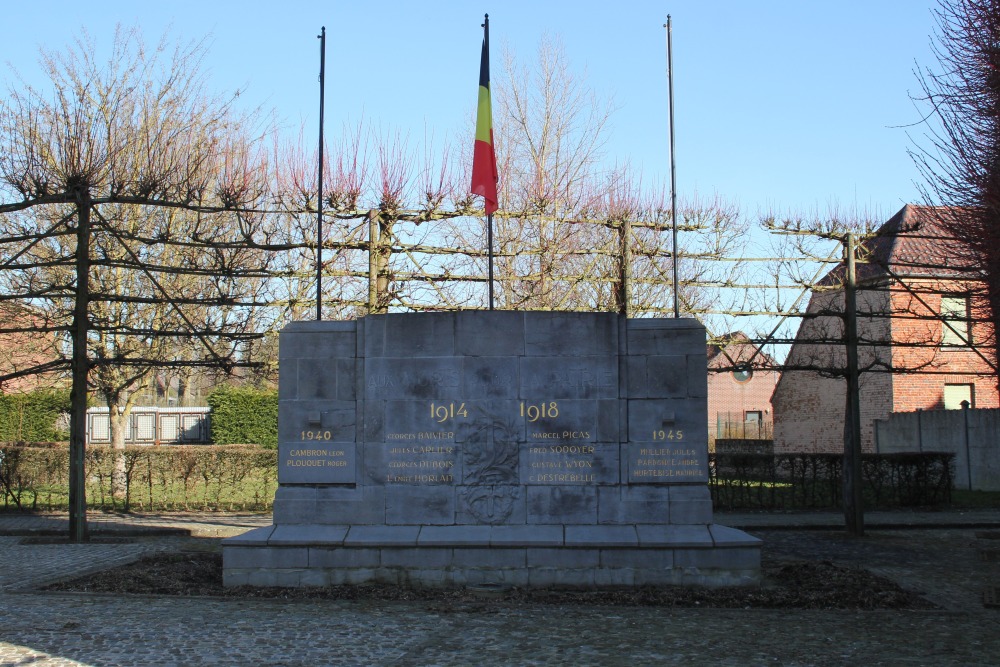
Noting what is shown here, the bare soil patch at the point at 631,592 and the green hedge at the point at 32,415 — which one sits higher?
the green hedge at the point at 32,415

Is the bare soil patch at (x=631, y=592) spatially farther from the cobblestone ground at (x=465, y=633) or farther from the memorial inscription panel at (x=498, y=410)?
the memorial inscription panel at (x=498, y=410)

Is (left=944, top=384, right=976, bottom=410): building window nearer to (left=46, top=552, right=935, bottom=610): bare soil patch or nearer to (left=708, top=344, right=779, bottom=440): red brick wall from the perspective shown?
(left=46, top=552, right=935, bottom=610): bare soil patch

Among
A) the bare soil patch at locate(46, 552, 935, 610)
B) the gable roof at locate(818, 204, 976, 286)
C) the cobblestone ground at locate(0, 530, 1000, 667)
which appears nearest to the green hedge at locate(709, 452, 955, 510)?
the gable roof at locate(818, 204, 976, 286)

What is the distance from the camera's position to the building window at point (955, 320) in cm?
1742

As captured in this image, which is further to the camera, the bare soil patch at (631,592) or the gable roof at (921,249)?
the gable roof at (921,249)

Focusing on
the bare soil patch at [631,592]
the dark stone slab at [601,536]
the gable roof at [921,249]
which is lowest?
the bare soil patch at [631,592]

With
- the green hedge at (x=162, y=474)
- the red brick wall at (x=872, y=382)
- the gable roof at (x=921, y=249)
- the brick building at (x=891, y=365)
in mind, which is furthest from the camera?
the red brick wall at (x=872, y=382)

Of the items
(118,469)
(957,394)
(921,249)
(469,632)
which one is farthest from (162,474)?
(957,394)

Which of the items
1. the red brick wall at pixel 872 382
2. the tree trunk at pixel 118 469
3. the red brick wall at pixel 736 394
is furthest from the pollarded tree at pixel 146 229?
the red brick wall at pixel 736 394

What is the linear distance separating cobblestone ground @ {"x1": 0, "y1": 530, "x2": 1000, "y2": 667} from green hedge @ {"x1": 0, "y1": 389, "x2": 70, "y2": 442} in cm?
2514

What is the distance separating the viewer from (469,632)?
8.77 m

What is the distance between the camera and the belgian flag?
41.3 ft

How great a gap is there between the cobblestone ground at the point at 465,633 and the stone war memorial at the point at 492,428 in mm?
1457

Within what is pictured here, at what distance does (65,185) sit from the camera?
15586 mm
